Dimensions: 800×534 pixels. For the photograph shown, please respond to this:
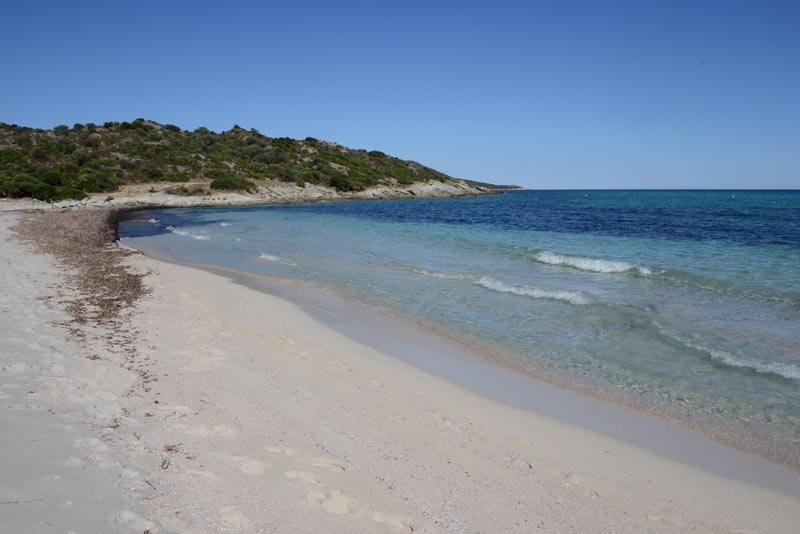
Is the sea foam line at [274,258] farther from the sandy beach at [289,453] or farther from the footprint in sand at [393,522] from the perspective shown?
the footprint in sand at [393,522]

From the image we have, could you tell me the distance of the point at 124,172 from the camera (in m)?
59.2

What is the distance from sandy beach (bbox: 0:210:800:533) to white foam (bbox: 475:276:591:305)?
20.6 feet

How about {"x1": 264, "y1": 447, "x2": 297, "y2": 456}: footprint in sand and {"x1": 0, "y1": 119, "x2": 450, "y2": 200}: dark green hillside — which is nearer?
{"x1": 264, "y1": 447, "x2": 297, "y2": 456}: footprint in sand

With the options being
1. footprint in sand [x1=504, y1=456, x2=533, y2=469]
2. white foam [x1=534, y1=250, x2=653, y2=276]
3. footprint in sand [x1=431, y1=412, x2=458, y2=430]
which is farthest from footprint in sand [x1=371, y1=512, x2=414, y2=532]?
white foam [x1=534, y1=250, x2=653, y2=276]

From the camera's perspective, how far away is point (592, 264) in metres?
18.2

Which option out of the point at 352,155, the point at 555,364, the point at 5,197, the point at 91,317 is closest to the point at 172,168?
the point at 5,197

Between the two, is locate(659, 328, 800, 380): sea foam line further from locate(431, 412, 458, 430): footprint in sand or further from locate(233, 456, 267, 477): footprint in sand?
locate(233, 456, 267, 477): footprint in sand

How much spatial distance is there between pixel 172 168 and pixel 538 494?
68.9 metres

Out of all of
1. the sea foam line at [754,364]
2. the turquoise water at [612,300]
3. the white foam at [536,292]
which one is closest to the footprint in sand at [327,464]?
the turquoise water at [612,300]

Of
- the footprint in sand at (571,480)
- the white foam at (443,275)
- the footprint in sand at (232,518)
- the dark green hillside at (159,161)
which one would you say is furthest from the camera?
the dark green hillside at (159,161)

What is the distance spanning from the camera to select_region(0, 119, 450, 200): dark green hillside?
161ft

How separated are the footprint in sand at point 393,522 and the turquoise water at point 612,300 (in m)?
4.38

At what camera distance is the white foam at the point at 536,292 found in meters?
12.7

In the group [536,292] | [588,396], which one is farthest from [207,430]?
[536,292]
